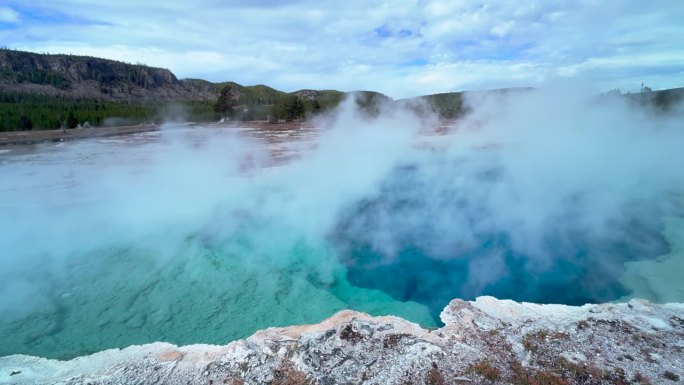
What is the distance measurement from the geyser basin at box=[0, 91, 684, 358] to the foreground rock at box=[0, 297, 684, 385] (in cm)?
58

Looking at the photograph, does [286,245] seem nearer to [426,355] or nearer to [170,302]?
[170,302]

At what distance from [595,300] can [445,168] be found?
6.66 m

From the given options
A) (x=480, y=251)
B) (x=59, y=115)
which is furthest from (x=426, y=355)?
A: (x=59, y=115)

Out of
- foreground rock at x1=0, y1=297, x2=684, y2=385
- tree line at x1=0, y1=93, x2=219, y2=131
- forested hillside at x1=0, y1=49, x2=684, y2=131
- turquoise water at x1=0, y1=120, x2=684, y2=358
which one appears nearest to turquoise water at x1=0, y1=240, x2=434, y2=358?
turquoise water at x1=0, y1=120, x2=684, y2=358

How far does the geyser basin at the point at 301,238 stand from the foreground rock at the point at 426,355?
22.8 inches

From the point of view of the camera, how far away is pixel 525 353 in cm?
351

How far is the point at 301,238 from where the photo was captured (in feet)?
22.1

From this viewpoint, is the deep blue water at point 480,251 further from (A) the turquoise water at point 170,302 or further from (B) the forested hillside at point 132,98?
(B) the forested hillside at point 132,98

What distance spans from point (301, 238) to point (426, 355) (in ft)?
11.7

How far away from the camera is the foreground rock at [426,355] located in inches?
129

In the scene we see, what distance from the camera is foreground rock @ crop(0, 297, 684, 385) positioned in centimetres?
329

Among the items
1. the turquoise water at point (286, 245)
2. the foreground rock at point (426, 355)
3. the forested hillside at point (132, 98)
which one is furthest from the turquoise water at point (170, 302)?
the forested hillside at point (132, 98)

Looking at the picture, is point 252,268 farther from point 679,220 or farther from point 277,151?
point 277,151

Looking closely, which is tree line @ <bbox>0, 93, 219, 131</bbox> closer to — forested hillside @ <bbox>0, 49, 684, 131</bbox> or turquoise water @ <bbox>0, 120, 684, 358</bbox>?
forested hillside @ <bbox>0, 49, 684, 131</bbox>
